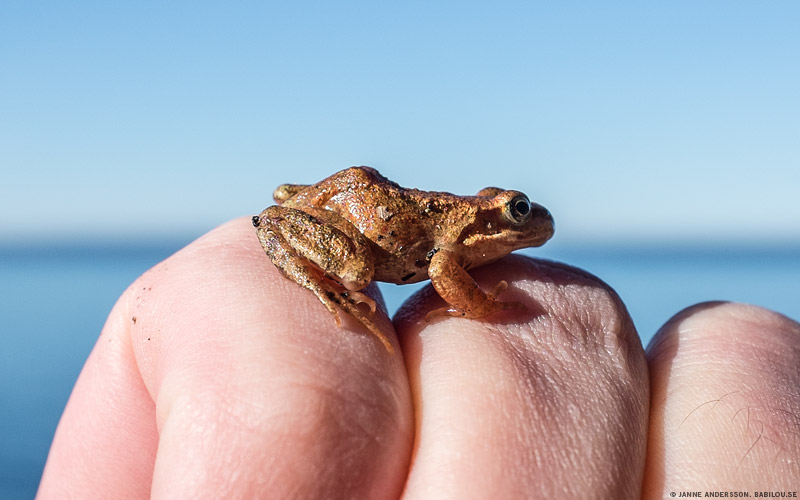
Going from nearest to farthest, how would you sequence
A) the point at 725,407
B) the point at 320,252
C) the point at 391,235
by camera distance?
the point at 725,407 < the point at 320,252 < the point at 391,235

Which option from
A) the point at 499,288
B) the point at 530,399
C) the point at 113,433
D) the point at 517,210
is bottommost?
the point at 113,433

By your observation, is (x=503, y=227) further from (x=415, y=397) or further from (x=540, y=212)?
(x=415, y=397)

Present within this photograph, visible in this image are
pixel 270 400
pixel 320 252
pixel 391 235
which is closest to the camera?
pixel 270 400

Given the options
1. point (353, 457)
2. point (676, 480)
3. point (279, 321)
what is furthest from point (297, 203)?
point (676, 480)

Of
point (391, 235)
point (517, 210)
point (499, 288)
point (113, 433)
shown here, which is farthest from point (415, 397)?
point (113, 433)

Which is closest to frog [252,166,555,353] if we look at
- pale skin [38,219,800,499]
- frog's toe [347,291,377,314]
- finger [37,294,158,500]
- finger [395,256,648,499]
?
frog's toe [347,291,377,314]

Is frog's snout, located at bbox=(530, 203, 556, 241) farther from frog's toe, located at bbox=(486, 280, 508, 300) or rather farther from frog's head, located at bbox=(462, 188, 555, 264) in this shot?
frog's toe, located at bbox=(486, 280, 508, 300)

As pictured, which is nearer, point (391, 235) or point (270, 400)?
point (270, 400)

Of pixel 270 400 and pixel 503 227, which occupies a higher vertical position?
pixel 503 227
